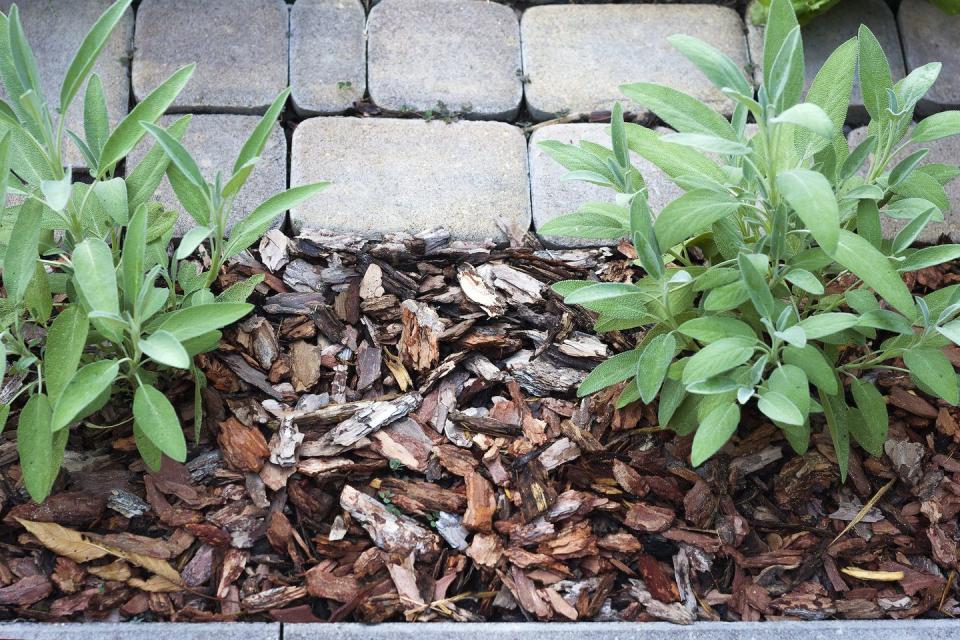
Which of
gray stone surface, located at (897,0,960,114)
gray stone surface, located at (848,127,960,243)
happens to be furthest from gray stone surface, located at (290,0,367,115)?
gray stone surface, located at (897,0,960,114)

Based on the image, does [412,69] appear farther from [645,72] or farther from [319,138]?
[645,72]

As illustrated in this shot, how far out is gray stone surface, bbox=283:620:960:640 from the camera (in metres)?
1.37

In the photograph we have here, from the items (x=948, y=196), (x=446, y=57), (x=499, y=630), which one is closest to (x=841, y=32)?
(x=948, y=196)

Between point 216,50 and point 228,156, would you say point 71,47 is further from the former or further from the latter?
point 228,156

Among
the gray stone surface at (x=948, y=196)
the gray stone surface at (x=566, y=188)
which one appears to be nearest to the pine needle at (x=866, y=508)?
the gray stone surface at (x=948, y=196)

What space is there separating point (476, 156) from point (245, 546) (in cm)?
100

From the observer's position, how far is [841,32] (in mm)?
2258

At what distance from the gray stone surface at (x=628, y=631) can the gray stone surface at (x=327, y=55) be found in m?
1.21

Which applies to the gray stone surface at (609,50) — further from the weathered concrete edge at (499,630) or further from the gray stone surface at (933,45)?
the weathered concrete edge at (499,630)

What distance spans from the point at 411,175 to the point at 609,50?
2.07 ft

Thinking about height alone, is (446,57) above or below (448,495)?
above

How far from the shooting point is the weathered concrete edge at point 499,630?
134cm

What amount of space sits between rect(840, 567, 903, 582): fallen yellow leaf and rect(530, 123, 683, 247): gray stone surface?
0.83m

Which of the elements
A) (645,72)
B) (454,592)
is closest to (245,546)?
(454,592)
